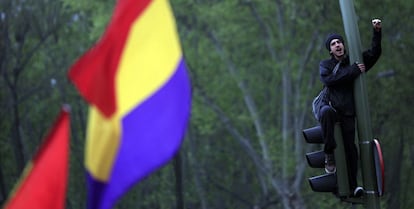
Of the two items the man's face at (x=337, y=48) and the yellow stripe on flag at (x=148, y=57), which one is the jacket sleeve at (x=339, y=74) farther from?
the yellow stripe on flag at (x=148, y=57)

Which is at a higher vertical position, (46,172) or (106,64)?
(106,64)

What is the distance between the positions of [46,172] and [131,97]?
0.63 metres

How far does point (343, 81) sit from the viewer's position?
10156 millimetres

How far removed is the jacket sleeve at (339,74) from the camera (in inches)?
396

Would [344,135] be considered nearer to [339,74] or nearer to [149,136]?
[339,74]

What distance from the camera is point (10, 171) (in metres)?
43.6

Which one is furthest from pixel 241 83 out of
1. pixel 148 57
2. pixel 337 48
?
pixel 148 57

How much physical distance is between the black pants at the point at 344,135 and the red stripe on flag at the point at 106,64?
159 inches

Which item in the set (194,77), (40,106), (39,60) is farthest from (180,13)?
(40,106)

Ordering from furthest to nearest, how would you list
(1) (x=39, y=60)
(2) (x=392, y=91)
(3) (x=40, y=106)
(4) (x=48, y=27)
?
1. (3) (x=40, y=106)
2. (1) (x=39, y=60)
3. (4) (x=48, y=27)
4. (2) (x=392, y=91)

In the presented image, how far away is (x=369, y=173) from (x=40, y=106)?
107 ft

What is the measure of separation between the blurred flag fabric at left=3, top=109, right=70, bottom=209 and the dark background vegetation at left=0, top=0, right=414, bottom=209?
2282 centimetres

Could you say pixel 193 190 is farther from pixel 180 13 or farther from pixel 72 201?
pixel 180 13

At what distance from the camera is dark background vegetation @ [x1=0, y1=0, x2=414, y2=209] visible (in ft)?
99.5
